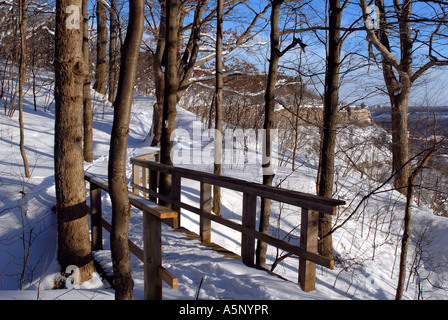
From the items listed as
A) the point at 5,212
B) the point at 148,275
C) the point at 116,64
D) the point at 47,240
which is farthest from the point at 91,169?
the point at 116,64

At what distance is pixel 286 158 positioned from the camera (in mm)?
16219

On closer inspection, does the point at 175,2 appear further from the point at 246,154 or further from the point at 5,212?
the point at 246,154

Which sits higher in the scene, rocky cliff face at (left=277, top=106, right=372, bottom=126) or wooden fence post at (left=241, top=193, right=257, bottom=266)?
rocky cliff face at (left=277, top=106, right=372, bottom=126)

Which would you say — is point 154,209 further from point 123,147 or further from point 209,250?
point 209,250

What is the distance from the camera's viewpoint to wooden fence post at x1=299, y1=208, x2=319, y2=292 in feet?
10.9

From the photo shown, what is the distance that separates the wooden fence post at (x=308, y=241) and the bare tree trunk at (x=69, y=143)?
92.5 inches

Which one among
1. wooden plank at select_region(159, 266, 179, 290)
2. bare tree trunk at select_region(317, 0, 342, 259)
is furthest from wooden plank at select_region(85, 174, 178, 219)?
bare tree trunk at select_region(317, 0, 342, 259)

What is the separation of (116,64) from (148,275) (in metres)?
20.6

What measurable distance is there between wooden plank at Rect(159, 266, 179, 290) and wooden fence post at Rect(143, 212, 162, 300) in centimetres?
8

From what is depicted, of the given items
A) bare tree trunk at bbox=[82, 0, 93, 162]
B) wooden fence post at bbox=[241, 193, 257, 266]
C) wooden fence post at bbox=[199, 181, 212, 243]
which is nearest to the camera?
wooden fence post at bbox=[241, 193, 257, 266]

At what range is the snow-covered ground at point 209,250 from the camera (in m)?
3.36

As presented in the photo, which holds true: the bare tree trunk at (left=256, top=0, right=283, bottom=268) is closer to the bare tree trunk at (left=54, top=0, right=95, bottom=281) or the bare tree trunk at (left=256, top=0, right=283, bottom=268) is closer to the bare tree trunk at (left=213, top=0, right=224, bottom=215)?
the bare tree trunk at (left=213, top=0, right=224, bottom=215)

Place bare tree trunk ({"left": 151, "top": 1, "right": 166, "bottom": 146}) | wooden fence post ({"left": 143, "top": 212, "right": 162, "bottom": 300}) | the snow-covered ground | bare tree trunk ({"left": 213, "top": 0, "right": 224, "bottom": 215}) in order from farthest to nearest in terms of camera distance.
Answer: bare tree trunk ({"left": 151, "top": 1, "right": 166, "bottom": 146}), bare tree trunk ({"left": 213, "top": 0, "right": 224, "bottom": 215}), the snow-covered ground, wooden fence post ({"left": 143, "top": 212, "right": 162, "bottom": 300})

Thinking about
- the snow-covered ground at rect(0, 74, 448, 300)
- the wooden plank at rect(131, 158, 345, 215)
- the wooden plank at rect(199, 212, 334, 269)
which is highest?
the wooden plank at rect(131, 158, 345, 215)
